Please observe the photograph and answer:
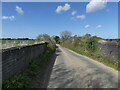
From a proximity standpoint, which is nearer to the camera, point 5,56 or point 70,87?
point 5,56

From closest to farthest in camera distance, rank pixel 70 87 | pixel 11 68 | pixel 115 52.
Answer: pixel 70 87, pixel 11 68, pixel 115 52

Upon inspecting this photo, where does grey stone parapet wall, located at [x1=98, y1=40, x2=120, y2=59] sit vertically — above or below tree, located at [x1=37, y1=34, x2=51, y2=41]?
below

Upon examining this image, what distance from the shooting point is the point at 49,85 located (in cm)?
614

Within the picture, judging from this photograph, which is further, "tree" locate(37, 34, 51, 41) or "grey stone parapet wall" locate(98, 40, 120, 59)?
"tree" locate(37, 34, 51, 41)

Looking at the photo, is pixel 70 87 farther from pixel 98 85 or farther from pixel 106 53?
pixel 106 53

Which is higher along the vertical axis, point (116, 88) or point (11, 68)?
point (11, 68)

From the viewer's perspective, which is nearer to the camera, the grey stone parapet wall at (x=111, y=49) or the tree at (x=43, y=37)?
the grey stone parapet wall at (x=111, y=49)

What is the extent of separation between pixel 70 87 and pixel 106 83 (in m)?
1.84

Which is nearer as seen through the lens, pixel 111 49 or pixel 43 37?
pixel 111 49

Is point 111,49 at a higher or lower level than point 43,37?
lower

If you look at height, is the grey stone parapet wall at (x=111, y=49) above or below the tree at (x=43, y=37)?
below

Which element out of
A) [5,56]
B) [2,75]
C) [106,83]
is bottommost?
[106,83]

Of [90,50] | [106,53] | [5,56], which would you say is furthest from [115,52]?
[5,56]

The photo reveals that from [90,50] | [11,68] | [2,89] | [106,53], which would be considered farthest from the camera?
[90,50]
